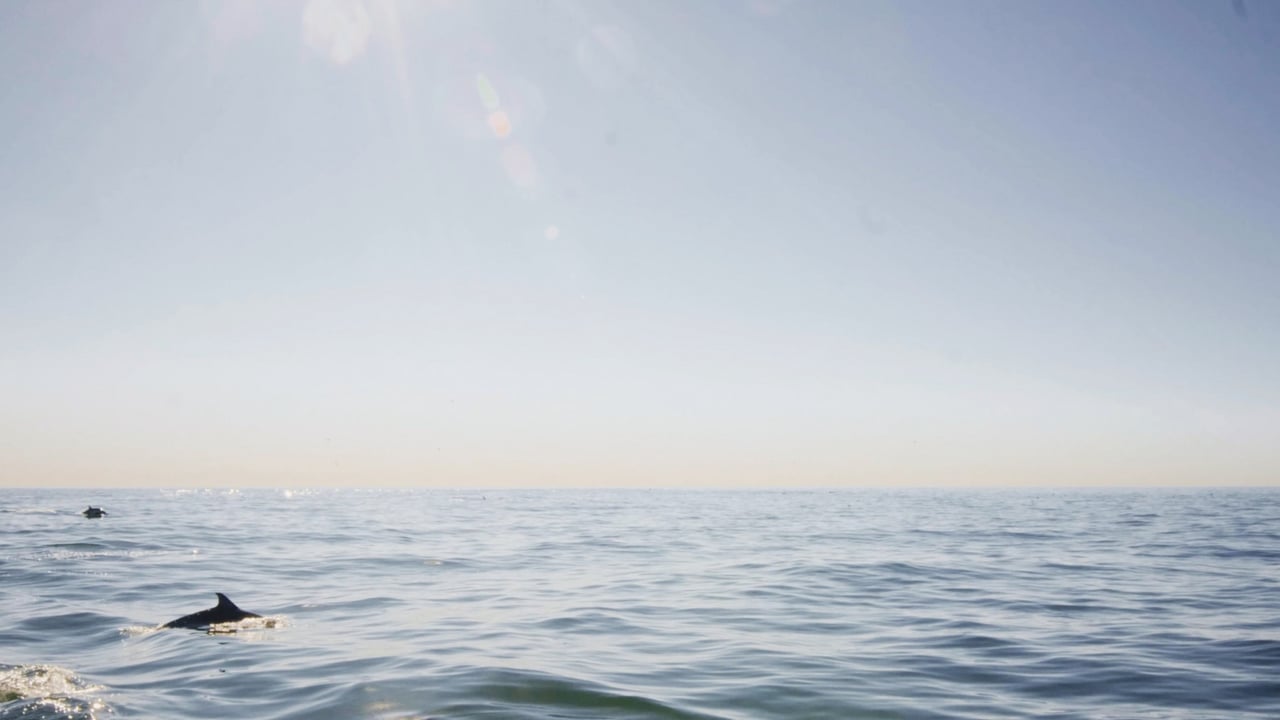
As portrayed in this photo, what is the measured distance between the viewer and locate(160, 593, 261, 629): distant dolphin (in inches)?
565

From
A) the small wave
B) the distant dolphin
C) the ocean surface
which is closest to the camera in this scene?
the small wave

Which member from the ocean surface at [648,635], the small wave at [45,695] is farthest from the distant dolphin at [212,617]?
the small wave at [45,695]

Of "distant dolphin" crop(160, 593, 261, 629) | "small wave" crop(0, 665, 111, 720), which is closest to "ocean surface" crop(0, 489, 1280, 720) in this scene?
"small wave" crop(0, 665, 111, 720)

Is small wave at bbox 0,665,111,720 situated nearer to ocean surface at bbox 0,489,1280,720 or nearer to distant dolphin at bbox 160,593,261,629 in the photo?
ocean surface at bbox 0,489,1280,720

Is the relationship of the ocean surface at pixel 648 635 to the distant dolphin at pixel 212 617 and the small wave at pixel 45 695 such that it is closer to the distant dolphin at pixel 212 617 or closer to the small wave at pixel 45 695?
the small wave at pixel 45 695

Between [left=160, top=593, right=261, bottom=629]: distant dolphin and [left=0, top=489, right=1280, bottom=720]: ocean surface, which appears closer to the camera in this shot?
[left=0, top=489, right=1280, bottom=720]: ocean surface

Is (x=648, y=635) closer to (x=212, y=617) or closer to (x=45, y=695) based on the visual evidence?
(x=212, y=617)

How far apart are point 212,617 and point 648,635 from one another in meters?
7.56

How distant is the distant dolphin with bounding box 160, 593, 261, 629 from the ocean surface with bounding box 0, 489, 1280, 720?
0.55 m

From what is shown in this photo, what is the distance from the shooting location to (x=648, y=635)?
1413cm

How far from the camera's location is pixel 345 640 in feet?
44.2

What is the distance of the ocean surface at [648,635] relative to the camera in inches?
384

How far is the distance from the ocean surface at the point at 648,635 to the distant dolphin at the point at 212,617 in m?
0.55

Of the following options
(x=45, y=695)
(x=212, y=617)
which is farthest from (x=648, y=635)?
(x=45, y=695)
